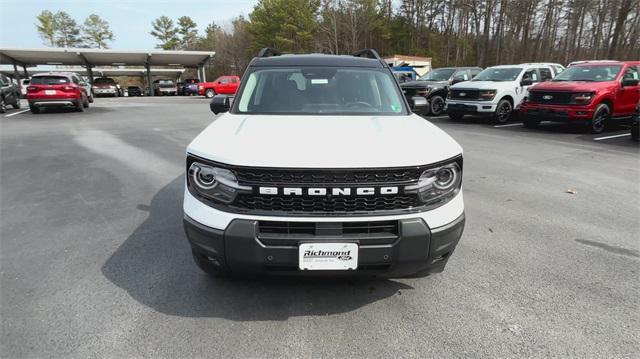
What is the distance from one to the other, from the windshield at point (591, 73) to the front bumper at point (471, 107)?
1973 mm

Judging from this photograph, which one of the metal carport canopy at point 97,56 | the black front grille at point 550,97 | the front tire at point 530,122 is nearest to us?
the black front grille at point 550,97

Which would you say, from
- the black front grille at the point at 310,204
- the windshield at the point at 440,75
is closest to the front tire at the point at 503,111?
the windshield at the point at 440,75

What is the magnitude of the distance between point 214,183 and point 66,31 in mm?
86250

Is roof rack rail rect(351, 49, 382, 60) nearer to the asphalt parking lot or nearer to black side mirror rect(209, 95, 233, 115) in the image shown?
black side mirror rect(209, 95, 233, 115)

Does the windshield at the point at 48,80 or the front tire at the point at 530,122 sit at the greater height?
the windshield at the point at 48,80

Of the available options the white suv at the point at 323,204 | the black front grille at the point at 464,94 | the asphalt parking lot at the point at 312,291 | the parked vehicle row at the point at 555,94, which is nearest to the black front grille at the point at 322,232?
the white suv at the point at 323,204

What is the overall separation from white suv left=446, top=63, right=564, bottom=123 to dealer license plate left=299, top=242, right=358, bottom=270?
463 inches

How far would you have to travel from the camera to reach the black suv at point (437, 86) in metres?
14.9

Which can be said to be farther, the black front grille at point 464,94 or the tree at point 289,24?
the tree at point 289,24

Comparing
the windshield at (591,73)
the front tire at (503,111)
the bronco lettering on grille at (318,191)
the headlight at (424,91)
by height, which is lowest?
the front tire at (503,111)

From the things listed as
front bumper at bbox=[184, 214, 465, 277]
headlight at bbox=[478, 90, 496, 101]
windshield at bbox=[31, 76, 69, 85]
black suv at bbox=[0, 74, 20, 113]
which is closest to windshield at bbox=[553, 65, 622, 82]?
headlight at bbox=[478, 90, 496, 101]

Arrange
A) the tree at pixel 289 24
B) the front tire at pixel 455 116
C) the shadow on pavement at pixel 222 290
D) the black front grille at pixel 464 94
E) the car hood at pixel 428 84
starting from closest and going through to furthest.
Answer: the shadow on pavement at pixel 222 290
the black front grille at pixel 464 94
the front tire at pixel 455 116
the car hood at pixel 428 84
the tree at pixel 289 24

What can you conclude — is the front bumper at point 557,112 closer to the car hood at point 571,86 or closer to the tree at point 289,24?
the car hood at point 571,86

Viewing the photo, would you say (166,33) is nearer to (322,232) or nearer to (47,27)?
(47,27)
